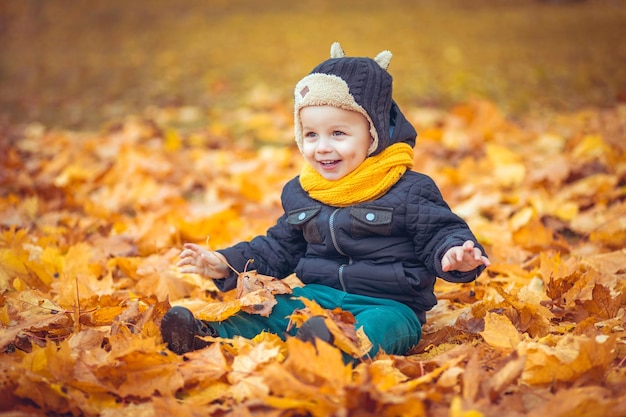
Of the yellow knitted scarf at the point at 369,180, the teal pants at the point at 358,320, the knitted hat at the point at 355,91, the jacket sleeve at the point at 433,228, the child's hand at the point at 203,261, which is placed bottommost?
the teal pants at the point at 358,320

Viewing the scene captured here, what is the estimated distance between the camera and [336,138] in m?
2.23

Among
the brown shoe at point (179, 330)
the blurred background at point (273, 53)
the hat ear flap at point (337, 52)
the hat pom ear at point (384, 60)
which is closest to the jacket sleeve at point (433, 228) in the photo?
the hat pom ear at point (384, 60)

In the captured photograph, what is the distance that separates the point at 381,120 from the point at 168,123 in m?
4.42

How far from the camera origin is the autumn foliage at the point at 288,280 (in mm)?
1604

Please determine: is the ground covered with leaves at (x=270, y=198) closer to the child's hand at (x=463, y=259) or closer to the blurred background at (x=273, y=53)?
the blurred background at (x=273, y=53)

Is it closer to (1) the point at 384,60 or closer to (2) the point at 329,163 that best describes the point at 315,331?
(2) the point at 329,163

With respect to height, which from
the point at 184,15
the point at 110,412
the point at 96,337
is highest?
the point at 184,15

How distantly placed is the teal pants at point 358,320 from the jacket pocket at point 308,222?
0.17 m

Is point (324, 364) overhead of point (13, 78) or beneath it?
beneath

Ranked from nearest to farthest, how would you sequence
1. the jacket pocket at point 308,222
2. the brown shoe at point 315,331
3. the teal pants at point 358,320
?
1. the brown shoe at point 315,331
2. the teal pants at point 358,320
3. the jacket pocket at point 308,222

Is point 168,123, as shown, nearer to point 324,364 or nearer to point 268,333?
point 268,333

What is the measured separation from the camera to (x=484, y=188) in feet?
13.3

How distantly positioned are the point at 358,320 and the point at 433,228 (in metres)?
0.39

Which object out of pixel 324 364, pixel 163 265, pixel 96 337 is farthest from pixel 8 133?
pixel 324 364
